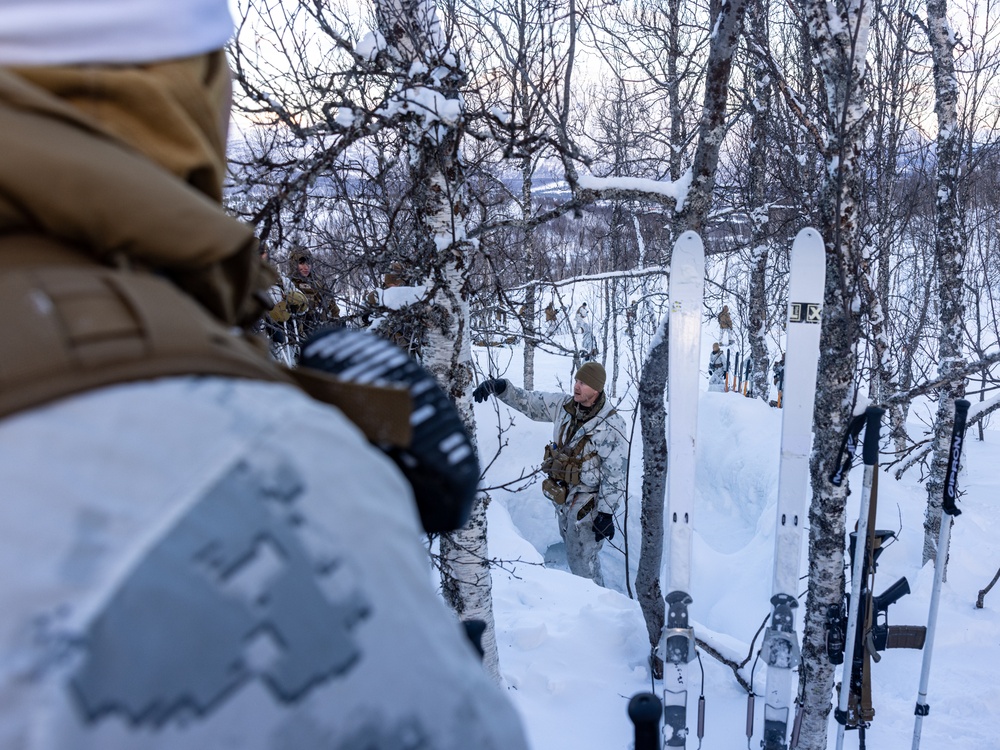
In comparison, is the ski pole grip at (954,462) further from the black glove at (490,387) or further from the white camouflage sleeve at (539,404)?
the white camouflage sleeve at (539,404)

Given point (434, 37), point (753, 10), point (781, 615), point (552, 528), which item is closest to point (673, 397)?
point (781, 615)

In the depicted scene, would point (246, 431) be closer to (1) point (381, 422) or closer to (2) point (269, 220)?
(1) point (381, 422)

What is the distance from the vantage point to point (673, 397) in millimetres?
4426

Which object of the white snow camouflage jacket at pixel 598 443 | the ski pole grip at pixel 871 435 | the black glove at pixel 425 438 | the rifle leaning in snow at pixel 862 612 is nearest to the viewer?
the black glove at pixel 425 438

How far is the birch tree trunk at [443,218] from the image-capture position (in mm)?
3221

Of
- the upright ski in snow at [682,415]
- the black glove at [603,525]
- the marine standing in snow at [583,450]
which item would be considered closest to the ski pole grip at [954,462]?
the upright ski in snow at [682,415]

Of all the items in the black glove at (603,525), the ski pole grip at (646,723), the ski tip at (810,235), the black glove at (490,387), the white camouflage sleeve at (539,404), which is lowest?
the black glove at (603,525)

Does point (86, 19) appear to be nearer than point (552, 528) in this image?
Yes

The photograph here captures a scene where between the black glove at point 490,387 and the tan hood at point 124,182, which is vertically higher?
the tan hood at point 124,182

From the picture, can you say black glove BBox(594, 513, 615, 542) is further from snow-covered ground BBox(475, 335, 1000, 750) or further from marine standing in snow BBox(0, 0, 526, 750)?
marine standing in snow BBox(0, 0, 526, 750)

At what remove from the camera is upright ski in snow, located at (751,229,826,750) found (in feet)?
13.0

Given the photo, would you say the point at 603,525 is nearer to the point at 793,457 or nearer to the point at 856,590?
the point at 793,457

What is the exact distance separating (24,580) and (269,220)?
8.40 ft

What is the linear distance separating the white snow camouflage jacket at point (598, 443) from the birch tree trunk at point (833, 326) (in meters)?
2.41
